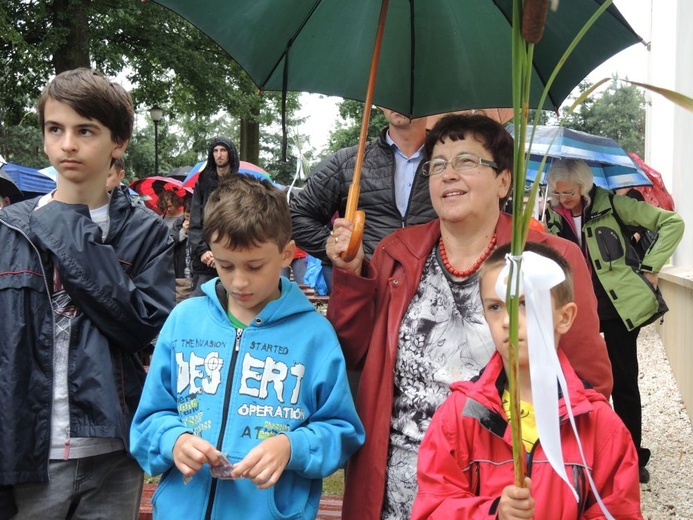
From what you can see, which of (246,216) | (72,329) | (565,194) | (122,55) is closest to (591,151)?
(565,194)

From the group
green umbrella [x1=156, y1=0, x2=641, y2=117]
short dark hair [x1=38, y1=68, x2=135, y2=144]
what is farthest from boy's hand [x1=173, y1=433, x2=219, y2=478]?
green umbrella [x1=156, y1=0, x2=641, y2=117]

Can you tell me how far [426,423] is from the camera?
2596 millimetres

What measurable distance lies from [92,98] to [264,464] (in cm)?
127

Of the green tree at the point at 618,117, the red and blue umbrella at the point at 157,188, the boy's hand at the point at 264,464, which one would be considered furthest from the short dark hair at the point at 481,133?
the green tree at the point at 618,117

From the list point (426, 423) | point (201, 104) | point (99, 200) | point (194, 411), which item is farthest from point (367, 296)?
point (201, 104)

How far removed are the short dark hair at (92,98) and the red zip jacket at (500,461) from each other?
1.39m

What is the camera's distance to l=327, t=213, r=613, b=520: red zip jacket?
8.49 feet

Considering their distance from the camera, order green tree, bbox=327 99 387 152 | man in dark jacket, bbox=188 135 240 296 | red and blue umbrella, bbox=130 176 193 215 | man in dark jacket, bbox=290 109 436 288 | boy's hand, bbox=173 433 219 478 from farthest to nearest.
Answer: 1. green tree, bbox=327 99 387 152
2. red and blue umbrella, bbox=130 176 193 215
3. man in dark jacket, bbox=188 135 240 296
4. man in dark jacket, bbox=290 109 436 288
5. boy's hand, bbox=173 433 219 478

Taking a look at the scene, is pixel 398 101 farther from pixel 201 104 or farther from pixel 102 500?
pixel 201 104

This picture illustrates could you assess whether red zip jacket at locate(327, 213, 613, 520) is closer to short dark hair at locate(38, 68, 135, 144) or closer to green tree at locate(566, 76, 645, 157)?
short dark hair at locate(38, 68, 135, 144)

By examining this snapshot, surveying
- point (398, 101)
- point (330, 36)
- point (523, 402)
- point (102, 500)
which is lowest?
point (102, 500)

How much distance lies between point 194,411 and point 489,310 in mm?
929

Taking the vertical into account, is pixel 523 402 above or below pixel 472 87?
below

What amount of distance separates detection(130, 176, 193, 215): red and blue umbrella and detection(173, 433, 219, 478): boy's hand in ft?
28.8
